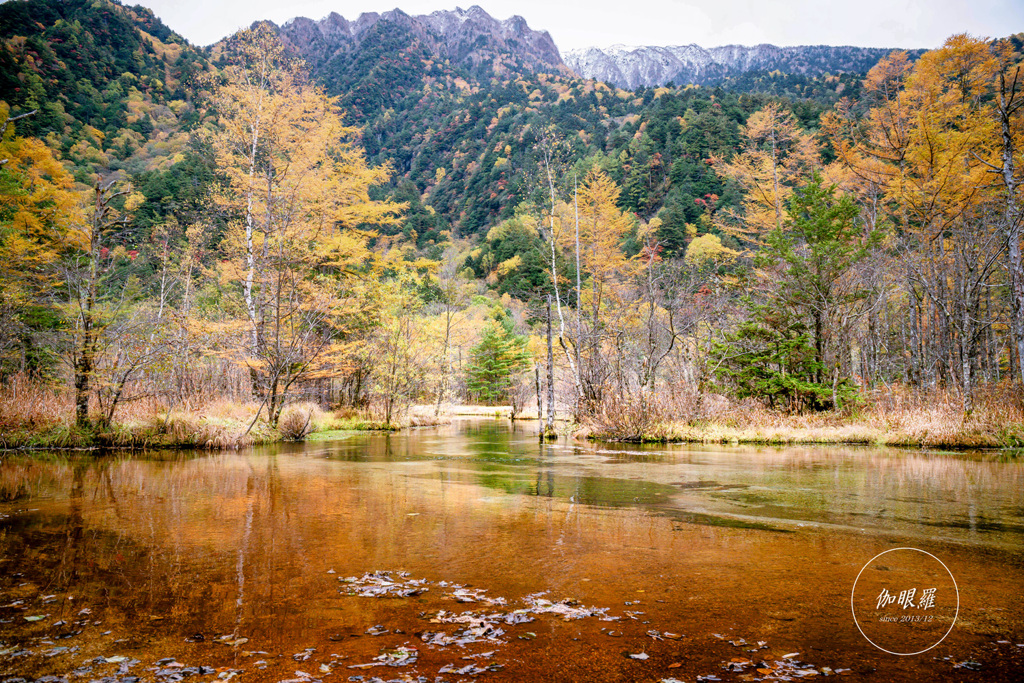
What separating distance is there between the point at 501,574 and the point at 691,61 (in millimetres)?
Result: 185078

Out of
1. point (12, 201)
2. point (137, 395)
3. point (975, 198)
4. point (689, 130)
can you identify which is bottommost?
point (137, 395)

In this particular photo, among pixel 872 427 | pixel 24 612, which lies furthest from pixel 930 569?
pixel 872 427

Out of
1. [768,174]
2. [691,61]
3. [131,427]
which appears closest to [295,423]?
[131,427]

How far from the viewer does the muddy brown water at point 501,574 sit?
2250mm

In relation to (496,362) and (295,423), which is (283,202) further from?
(496,362)

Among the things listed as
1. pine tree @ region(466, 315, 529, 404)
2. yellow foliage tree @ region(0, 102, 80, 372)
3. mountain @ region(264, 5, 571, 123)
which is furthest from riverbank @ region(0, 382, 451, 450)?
mountain @ region(264, 5, 571, 123)

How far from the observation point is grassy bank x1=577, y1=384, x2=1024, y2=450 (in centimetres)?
1076

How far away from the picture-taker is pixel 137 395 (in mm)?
11422

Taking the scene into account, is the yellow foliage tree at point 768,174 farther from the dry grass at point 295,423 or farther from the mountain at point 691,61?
the mountain at point 691,61

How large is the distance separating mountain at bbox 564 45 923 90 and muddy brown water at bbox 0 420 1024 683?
14429 cm

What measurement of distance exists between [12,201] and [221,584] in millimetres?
24830

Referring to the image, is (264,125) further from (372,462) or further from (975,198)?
(975,198)

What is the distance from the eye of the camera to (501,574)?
347 centimetres

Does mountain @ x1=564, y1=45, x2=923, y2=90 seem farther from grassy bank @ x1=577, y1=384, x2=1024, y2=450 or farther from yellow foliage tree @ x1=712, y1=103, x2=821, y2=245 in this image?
grassy bank @ x1=577, y1=384, x2=1024, y2=450
